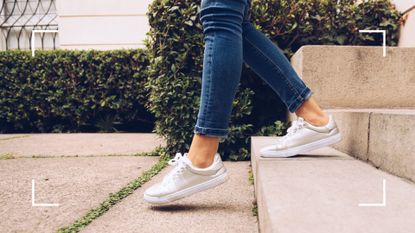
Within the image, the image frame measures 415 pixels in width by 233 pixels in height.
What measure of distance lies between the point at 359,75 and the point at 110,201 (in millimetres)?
1580

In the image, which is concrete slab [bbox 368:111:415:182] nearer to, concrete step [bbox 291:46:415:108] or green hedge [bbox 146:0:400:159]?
concrete step [bbox 291:46:415:108]

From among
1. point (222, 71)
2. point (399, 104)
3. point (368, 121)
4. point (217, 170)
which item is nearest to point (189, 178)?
point (217, 170)

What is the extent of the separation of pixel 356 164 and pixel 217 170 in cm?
51

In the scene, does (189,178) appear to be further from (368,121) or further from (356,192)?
(368,121)

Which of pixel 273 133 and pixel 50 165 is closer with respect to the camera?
pixel 50 165

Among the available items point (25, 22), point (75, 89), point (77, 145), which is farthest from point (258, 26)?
point (25, 22)

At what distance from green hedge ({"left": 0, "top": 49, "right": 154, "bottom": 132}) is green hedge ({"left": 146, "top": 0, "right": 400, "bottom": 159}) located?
1736mm

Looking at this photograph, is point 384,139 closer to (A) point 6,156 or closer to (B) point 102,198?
(B) point 102,198

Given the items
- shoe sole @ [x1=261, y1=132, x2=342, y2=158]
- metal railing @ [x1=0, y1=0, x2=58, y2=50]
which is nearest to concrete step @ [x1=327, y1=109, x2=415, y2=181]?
shoe sole @ [x1=261, y1=132, x2=342, y2=158]

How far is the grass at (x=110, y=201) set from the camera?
4.30ft

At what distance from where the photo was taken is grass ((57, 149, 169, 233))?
131cm

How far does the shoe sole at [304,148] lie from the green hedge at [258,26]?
90 cm

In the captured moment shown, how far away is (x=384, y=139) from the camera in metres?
1.34

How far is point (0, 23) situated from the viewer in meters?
5.82
